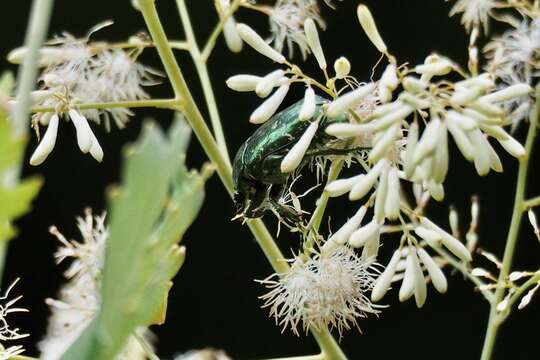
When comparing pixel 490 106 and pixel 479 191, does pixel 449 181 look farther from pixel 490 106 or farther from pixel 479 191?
pixel 490 106

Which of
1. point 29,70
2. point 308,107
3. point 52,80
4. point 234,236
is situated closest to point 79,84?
point 52,80

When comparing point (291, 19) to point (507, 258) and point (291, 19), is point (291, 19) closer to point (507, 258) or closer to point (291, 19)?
point (291, 19)

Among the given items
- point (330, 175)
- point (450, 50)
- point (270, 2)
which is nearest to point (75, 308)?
point (330, 175)

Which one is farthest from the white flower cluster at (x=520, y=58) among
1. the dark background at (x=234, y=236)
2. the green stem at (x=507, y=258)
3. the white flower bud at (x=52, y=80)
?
the dark background at (x=234, y=236)

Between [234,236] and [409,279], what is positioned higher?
[409,279]

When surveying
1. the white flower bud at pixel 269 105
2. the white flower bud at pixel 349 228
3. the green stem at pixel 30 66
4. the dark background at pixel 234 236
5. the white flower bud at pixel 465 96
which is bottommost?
the dark background at pixel 234 236

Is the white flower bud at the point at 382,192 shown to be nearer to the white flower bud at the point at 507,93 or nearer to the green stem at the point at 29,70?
the white flower bud at the point at 507,93

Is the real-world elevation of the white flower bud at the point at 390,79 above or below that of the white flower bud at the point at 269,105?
above
